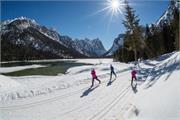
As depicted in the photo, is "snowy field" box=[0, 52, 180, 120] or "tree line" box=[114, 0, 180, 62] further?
"tree line" box=[114, 0, 180, 62]

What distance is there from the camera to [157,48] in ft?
263

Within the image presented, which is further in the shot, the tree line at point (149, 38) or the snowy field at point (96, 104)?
the tree line at point (149, 38)

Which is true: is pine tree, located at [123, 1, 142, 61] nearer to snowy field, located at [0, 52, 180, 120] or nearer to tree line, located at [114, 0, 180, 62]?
tree line, located at [114, 0, 180, 62]

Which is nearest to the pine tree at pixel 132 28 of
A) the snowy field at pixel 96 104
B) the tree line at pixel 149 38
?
the tree line at pixel 149 38

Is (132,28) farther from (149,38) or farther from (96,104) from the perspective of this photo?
(96,104)

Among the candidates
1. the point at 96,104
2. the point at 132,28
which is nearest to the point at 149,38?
the point at 132,28

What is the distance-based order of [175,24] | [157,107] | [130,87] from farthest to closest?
[175,24] < [130,87] < [157,107]

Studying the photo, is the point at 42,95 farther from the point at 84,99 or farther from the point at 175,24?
the point at 175,24

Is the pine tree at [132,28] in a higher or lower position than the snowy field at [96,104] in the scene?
higher

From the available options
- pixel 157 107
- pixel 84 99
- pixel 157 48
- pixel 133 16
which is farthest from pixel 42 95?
pixel 157 48

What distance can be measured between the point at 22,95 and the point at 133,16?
129 ft

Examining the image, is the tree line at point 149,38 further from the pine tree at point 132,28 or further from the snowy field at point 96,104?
the snowy field at point 96,104

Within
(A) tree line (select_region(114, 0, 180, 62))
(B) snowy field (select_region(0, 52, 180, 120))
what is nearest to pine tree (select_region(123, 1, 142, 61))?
(A) tree line (select_region(114, 0, 180, 62))

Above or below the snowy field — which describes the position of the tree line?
above
